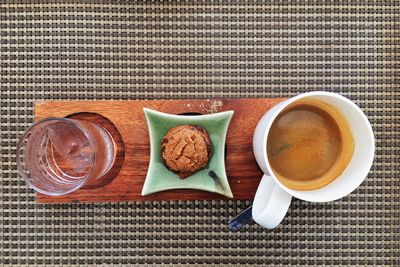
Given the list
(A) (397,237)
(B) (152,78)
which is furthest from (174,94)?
(A) (397,237)

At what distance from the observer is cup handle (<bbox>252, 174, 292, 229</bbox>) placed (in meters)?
0.53

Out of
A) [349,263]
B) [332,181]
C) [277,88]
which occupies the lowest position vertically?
[349,263]

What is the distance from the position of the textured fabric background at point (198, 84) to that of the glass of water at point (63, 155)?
0.10 metres

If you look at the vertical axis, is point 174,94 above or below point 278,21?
below

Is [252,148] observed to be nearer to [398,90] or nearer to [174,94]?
[174,94]

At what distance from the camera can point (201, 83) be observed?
0.70m

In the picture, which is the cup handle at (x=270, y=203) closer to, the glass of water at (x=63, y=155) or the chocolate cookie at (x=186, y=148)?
the chocolate cookie at (x=186, y=148)

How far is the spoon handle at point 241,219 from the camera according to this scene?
649 millimetres

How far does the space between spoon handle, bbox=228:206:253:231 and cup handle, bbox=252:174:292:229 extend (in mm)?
84

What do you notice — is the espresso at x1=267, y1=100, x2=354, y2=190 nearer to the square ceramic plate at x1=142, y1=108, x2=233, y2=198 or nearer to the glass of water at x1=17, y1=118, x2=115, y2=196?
the square ceramic plate at x1=142, y1=108, x2=233, y2=198

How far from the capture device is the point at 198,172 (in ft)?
1.99

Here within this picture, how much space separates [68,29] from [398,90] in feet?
1.64

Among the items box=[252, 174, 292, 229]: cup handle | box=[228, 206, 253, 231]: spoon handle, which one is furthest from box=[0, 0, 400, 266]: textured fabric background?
box=[252, 174, 292, 229]: cup handle

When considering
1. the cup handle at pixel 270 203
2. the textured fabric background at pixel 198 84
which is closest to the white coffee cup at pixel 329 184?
the cup handle at pixel 270 203
